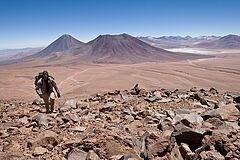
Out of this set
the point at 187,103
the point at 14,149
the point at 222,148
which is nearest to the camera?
the point at 222,148

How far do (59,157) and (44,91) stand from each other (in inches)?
163

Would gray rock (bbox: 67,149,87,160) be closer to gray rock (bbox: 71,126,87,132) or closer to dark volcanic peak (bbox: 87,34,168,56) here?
gray rock (bbox: 71,126,87,132)

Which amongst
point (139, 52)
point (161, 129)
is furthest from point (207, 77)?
point (139, 52)

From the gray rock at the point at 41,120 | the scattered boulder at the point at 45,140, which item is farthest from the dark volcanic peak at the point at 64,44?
the scattered boulder at the point at 45,140

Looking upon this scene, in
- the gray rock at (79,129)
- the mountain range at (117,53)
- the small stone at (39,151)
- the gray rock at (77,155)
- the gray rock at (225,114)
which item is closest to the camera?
the gray rock at (77,155)

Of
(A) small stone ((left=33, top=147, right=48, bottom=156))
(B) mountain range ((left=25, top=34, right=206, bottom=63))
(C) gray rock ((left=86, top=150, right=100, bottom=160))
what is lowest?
(B) mountain range ((left=25, top=34, right=206, bottom=63))

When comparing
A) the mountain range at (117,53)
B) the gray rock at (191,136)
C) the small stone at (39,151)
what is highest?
the gray rock at (191,136)

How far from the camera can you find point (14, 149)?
4.96 meters

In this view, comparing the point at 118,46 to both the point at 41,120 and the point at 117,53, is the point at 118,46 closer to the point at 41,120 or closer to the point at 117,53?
the point at 117,53

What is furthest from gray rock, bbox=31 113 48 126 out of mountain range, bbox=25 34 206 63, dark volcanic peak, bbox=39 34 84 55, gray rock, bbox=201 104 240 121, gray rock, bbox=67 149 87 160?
dark volcanic peak, bbox=39 34 84 55

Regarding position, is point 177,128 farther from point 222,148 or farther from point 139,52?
point 139,52

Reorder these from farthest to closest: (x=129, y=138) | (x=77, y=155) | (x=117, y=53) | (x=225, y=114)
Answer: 1. (x=117, y=53)
2. (x=225, y=114)
3. (x=129, y=138)
4. (x=77, y=155)

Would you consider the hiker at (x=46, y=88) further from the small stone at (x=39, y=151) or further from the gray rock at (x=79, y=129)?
the small stone at (x=39, y=151)

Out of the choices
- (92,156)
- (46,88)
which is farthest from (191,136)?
(46,88)
